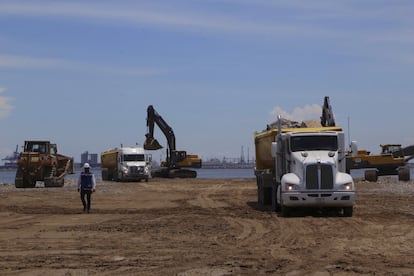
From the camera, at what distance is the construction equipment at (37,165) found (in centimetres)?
4788

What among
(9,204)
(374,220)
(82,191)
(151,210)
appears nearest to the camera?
(374,220)

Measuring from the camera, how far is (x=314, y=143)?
76.1 feet

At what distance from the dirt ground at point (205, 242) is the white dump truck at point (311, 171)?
0.62 m

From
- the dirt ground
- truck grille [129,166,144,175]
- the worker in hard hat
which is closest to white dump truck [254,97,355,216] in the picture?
the dirt ground

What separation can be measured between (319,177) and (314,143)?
1632 mm

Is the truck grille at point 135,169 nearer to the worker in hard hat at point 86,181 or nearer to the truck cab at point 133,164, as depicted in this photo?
the truck cab at point 133,164

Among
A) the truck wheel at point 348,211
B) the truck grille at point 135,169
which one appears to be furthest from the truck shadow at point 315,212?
the truck grille at point 135,169

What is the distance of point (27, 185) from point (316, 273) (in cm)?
4063

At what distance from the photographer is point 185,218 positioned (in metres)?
22.3

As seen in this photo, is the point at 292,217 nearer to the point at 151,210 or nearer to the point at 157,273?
the point at 151,210

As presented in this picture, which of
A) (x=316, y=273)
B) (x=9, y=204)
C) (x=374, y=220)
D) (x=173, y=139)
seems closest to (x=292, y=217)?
(x=374, y=220)

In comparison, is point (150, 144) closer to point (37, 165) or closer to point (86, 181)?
point (37, 165)

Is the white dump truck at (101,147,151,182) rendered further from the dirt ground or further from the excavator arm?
the dirt ground

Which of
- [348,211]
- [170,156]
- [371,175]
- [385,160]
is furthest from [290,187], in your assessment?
[170,156]
